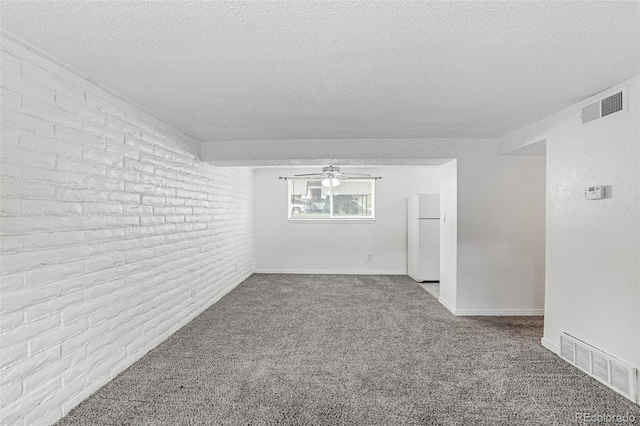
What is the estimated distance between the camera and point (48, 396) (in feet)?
6.48

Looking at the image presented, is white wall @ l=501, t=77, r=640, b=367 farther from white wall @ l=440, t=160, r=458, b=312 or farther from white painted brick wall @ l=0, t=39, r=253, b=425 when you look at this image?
white painted brick wall @ l=0, t=39, r=253, b=425

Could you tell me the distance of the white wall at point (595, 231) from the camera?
227cm

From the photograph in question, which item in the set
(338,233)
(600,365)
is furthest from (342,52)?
(338,233)

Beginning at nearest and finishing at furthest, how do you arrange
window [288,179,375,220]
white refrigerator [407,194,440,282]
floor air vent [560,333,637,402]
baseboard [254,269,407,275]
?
1. floor air vent [560,333,637,402]
2. white refrigerator [407,194,440,282]
3. baseboard [254,269,407,275]
4. window [288,179,375,220]

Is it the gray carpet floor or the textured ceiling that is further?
the gray carpet floor

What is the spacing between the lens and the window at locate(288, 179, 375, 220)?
7145 millimetres

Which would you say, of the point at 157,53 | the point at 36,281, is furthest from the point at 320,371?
the point at 157,53

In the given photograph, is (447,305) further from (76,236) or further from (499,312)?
(76,236)

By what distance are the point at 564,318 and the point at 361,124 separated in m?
2.62

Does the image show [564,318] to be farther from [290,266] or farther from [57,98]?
[290,266]

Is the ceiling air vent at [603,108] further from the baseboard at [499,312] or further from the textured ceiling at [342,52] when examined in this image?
the baseboard at [499,312]

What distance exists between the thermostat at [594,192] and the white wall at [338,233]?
436 cm

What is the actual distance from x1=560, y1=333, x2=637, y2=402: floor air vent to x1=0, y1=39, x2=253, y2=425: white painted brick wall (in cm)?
374

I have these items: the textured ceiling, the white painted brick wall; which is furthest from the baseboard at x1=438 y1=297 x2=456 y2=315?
the white painted brick wall
